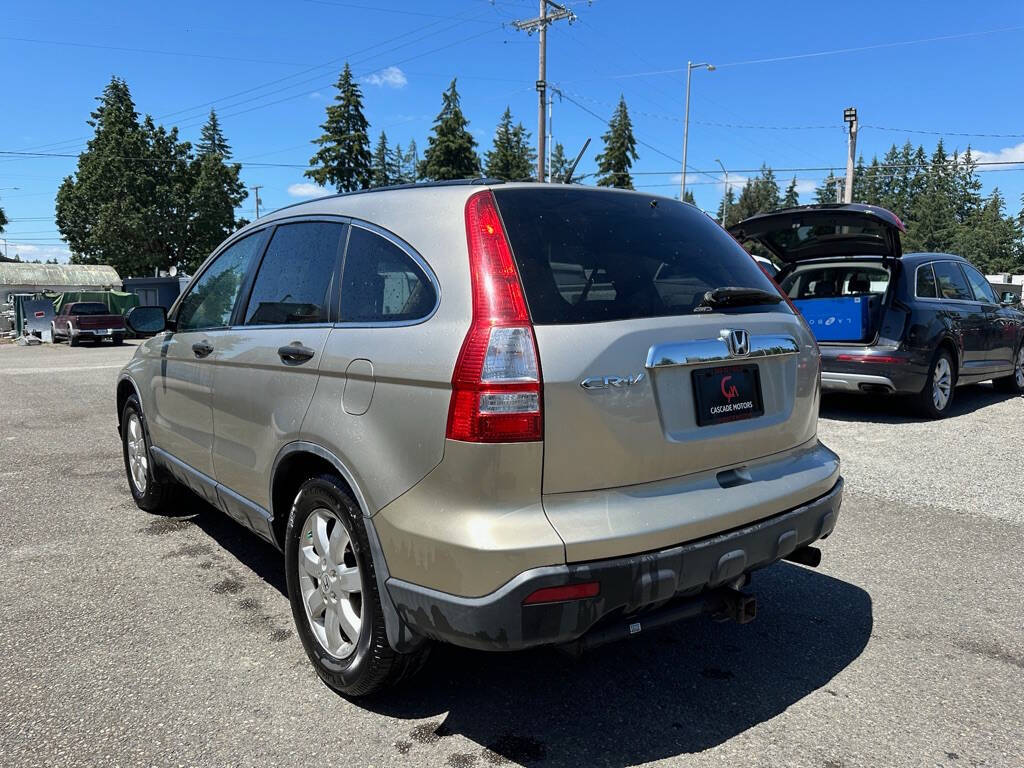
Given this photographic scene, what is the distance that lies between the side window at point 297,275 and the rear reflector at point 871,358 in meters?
6.11

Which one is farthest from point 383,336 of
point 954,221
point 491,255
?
point 954,221

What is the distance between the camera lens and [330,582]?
265 centimetres

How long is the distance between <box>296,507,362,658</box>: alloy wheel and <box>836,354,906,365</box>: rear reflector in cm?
636

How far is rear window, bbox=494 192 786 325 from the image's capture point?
227cm

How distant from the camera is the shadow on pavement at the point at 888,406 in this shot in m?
7.94

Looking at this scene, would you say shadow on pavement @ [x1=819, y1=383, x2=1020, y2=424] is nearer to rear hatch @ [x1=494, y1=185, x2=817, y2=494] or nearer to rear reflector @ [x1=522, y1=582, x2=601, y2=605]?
rear hatch @ [x1=494, y1=185, x2=817, y2=494]

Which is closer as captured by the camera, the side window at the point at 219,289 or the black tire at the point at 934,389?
the side window at the point at 219,289

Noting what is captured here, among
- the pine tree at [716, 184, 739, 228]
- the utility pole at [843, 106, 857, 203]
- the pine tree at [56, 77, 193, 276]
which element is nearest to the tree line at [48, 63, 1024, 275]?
the pine tree at [56, 77, 193, 276]

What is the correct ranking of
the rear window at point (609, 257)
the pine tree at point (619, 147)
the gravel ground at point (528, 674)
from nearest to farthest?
the rear window at point (609, 257) < the gravel ground at point (528, 674) < the pine tree at point (619, 147)

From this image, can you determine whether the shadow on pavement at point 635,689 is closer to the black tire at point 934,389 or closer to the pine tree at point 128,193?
the black tire at point 934,389

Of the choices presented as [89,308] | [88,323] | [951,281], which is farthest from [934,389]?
[89,308]

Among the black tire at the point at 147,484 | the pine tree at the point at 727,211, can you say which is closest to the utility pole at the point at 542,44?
the black tire at the point at 147,484

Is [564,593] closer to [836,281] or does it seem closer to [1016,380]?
[836,281]

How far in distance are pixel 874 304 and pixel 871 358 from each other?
58 cm
